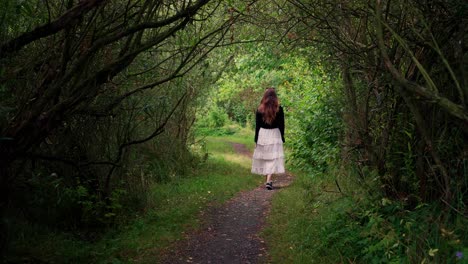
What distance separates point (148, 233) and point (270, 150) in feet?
16.9

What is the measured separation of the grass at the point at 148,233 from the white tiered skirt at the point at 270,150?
2.25 ft

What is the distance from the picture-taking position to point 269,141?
446 inches

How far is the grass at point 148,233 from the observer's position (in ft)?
18.2

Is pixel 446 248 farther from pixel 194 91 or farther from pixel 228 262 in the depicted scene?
pixel 194 91

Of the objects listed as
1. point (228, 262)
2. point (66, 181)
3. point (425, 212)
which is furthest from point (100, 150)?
point (425, 212)

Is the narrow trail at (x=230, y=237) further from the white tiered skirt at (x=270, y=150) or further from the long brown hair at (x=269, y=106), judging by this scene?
the long brown hair at (x=269, y=106)

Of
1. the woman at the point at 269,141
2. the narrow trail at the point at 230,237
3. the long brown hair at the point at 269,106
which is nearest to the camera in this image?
the narrow trail at the point at 230,237

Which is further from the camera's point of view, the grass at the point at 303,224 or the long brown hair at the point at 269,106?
the long brown hair at the point at 269,106

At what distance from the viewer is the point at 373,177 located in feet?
17.8

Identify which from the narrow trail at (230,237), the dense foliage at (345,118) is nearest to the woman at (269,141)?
the narrow trail at (230,237)

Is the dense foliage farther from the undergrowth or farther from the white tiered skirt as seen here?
the white tiered skirt

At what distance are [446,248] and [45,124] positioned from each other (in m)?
3.62

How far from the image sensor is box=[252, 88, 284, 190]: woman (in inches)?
434

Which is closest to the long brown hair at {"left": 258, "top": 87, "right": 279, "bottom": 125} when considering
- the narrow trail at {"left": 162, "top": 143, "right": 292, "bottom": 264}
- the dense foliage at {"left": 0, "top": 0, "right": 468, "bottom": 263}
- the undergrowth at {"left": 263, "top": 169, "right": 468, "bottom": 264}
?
the narrow trail at {"left": 162, "top": 143, "right": 292, "bottom": 264}
